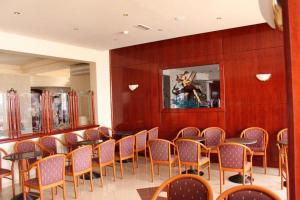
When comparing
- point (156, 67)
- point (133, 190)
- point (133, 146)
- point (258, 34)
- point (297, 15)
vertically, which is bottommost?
point (133, 190)

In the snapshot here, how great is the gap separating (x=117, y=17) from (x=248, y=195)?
363cm

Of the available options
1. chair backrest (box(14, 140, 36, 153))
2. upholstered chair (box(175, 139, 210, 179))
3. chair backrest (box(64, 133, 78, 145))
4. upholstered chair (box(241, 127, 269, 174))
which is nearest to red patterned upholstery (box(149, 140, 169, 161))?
upholstered chair (box(175, 139, 210, 179))

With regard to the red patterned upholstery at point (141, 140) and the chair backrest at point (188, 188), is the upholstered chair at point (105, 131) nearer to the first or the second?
the red patterned upholstery at point (141, 140)

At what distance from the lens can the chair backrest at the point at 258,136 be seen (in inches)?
203

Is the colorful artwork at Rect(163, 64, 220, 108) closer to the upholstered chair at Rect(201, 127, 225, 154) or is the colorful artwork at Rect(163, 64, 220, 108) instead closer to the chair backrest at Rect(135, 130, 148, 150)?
the upholstered chair at Rect(201, 127, 225, 154)

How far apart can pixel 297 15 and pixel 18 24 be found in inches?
194

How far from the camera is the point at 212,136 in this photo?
5.67m

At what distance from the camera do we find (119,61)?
7.51 m

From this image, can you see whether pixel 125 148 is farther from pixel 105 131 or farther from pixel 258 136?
pixel 258 136

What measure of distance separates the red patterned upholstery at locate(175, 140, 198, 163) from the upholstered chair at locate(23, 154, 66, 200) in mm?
1926

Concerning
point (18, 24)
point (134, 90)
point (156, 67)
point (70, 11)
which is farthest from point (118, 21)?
point (134, 90)

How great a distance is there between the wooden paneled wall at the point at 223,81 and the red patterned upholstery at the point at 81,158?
276 centimetres

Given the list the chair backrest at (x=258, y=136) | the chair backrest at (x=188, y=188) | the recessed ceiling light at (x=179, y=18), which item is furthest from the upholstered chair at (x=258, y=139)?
the chair backrest at (x=188, y=188)

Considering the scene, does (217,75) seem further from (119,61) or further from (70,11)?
(70,11)
